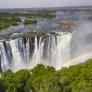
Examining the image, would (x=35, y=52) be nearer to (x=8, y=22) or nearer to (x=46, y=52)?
(x=46, y=52)

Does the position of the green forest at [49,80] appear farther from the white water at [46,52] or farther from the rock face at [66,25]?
the rock face at [66,25]

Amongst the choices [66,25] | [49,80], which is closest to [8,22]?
[66,25]

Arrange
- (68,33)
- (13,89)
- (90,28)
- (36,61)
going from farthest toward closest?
(90,28) < (68,33) < (36,61) < (13,89)

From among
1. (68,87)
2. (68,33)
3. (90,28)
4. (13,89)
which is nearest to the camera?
(68,87)

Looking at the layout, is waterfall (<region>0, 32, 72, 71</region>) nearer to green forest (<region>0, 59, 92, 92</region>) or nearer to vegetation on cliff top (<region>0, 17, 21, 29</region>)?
green forest (<region>0, 59, 92, 92</region>)

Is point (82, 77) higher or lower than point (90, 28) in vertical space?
higher

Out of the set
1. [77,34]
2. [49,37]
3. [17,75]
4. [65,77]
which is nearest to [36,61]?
[49,37]

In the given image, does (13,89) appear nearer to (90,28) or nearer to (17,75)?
(17,75)

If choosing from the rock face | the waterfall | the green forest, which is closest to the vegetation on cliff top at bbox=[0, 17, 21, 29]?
the rock face

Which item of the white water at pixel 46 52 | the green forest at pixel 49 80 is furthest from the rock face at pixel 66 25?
the green forest at pixel 49 80
